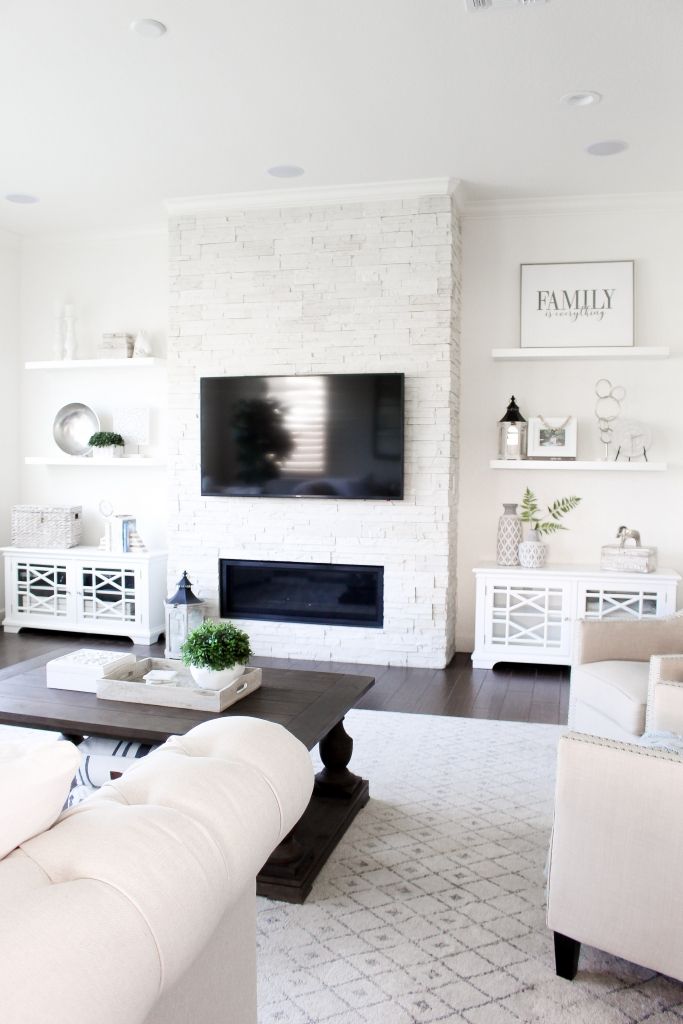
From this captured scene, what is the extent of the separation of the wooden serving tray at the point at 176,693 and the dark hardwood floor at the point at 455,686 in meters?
1.12

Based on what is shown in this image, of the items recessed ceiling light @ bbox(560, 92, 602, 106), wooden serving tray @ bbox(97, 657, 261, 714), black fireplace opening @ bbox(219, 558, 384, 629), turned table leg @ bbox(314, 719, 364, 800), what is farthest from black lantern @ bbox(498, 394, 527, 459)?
wooden serving tray @ bbox(97, 657, 261, 714)

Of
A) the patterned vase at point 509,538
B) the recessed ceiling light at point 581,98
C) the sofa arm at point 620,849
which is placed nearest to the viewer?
the sofa arm at point 620,849

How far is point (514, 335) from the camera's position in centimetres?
534

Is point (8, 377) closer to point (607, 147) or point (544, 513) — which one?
point (544, 513)

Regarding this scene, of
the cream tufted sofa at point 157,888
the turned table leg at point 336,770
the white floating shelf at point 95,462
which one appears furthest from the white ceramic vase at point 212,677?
the white floating shelf at point 95,462

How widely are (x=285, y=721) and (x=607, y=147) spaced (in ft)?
11.3

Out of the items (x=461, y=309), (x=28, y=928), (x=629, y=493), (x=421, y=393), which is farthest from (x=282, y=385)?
(x=28, y=928)

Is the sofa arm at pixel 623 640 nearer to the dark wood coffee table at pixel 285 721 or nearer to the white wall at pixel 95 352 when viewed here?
the dark wood coffee table at pixel 285 721

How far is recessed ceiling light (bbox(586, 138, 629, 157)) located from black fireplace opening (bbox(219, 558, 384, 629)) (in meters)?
2.60

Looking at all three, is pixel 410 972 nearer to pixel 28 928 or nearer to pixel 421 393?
pixel 28 928

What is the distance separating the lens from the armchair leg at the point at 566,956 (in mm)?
1955

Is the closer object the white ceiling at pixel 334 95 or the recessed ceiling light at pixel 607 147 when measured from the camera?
the white ceiling at pixel 334 95

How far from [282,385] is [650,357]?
7.50 ft

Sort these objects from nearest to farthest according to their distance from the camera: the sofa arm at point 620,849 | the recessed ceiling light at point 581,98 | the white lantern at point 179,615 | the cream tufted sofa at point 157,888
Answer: the cream tufted sofa at point 157,888 < the sofa arm at point 620,849 < the recessed ceiling light at point 581,98 < the white lantern at point 179,615
